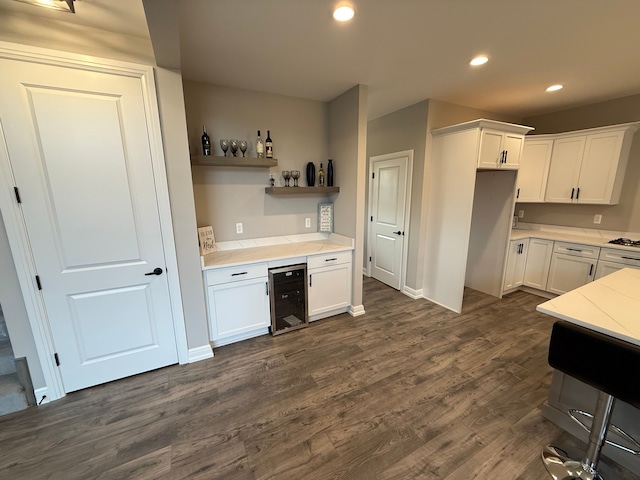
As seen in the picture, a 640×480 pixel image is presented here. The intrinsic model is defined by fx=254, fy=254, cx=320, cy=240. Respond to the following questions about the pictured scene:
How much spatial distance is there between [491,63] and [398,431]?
3.24 meters

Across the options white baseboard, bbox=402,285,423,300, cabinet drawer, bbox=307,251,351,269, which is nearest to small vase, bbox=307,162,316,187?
cabinet drawer, bbox=307,251,351,269

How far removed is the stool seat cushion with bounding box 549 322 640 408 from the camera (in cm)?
114

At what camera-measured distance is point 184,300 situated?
2.32m

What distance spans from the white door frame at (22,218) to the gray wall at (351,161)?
6.32 ft

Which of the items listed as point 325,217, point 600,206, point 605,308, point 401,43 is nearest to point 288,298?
point 325,217

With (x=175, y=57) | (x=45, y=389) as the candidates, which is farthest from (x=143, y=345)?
(x=175, y=57)

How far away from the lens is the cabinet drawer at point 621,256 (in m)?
2.93

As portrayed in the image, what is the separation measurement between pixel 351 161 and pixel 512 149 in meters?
2.10

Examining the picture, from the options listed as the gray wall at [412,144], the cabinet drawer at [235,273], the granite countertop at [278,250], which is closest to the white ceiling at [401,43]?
the gray wall at [412,144]

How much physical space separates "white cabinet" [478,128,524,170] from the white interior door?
96 centimetres

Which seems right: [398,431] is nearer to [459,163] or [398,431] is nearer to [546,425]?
[546,425]

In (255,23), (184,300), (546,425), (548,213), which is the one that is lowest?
(546,425)

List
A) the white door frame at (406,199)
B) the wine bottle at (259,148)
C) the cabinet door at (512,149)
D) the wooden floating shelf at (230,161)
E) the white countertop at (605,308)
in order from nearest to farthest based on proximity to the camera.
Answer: the white countertop at (605,308) < the wooden floating shelf at (230,161) < the wine bottle at (259,148) < the cabinet door at (512,149) < the white door frame at (406,199)

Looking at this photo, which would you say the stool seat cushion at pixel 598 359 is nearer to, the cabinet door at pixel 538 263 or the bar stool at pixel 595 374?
the bar stool at pixel 595 374
